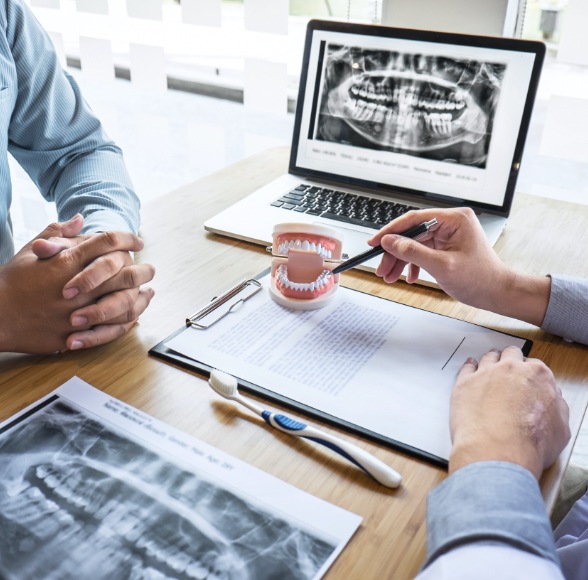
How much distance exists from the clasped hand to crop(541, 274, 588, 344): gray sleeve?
0.53 metres

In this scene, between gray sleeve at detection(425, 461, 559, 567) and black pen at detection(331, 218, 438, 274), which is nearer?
gray sleeve at detection(425, 461, 559, 567)

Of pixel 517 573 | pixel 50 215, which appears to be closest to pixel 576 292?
pixel 517 573

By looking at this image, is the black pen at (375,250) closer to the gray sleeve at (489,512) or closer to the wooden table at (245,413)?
the wooden table at (245,413)

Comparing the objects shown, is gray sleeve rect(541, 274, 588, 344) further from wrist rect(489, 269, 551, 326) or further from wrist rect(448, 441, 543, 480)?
wrist rect(448, 441, 543, 480)

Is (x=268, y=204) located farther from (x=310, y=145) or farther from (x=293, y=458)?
(x=293, y=458)

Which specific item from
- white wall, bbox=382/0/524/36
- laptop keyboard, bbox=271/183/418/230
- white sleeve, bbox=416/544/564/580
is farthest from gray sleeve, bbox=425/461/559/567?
white wall, bbox=382/0/524/36

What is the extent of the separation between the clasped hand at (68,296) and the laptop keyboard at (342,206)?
0.40 meters

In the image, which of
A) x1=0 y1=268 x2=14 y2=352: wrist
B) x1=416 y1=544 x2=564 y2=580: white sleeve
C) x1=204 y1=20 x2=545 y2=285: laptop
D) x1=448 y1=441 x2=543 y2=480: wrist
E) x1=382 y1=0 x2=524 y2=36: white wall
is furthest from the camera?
x1=382 y1=0 x2=524 y2=36: white wall

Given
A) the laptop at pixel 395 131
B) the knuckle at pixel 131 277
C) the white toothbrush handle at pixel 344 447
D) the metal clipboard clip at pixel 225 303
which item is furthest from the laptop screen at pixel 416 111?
the white toothbrush handle at pixel 344 447

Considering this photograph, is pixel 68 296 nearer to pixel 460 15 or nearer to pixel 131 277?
pixel 131 277

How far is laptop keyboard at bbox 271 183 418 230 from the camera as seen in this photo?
110 centimetres

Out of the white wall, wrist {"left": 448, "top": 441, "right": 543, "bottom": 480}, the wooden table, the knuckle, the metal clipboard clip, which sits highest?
the white wall

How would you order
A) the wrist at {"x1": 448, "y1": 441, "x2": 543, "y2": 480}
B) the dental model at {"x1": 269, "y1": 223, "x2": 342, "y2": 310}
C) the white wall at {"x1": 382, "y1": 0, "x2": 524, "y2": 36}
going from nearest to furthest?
the wrist at {"x1": 448, "y1": 441, "x2": 543, "y2": 480}
the dental model at {"x1": 269, "y1": 223, "x2": 342, "y2": 310}
the white wall at {"x1": 382, "y1": 0, "x2": 524, "y2": 36}

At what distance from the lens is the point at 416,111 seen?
1149mm
